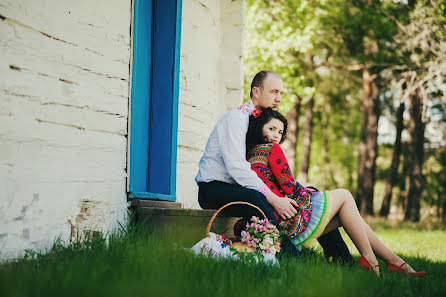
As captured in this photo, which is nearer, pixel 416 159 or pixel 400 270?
pixel 400 270

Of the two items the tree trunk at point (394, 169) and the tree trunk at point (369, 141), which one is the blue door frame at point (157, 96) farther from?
the tree trunk at point (394, 169)

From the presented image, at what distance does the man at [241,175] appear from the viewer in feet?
13.0

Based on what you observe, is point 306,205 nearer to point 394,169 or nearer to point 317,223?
point 317,223

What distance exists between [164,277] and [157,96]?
2623 mm

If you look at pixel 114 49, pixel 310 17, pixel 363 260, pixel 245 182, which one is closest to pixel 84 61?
pixel 114 49

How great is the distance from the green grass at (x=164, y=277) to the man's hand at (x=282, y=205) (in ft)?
1.30

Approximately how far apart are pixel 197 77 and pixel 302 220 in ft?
7.47

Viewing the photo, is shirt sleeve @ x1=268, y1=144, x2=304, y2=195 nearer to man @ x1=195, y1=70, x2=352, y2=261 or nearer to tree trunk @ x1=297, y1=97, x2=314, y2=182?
man @ x1=195, y1=70, x2=352, y2=261

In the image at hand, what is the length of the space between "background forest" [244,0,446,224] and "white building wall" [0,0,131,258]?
7.12m

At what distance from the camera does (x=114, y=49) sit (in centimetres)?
431

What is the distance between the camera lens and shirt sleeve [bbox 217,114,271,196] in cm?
398

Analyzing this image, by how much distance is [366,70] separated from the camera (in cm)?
1556

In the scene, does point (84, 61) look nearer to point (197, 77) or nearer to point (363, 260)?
point (197, 77)

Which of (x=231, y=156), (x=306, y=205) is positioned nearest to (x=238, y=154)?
(x=231, y=156)
